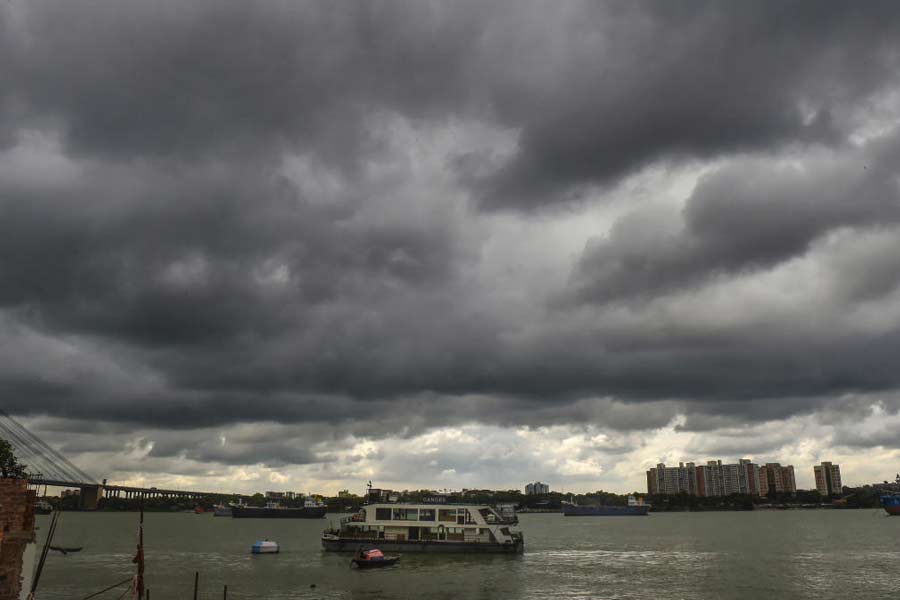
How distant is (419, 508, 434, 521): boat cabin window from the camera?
118 metres

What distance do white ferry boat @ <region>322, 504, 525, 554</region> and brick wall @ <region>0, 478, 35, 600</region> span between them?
84553mm

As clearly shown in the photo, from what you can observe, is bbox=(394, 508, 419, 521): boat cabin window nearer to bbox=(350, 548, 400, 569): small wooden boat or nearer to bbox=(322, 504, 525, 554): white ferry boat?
bbox=(322, 504, 525, 554): white ferry boat

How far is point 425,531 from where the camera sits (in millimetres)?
A: 116500

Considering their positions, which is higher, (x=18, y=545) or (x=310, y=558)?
(x=18, y=545)

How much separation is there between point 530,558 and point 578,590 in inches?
1459

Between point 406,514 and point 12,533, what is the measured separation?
89.0 meters

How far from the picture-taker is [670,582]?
3541 inches

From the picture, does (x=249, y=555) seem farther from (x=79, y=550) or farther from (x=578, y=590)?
(x=578, y=590)

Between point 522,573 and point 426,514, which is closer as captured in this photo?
point 522,573

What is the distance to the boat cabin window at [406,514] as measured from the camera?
118125mm

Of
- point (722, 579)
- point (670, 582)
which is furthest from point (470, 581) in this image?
point (722, 579)

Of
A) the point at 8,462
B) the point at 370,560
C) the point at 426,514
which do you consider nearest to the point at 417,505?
the point at 426,514

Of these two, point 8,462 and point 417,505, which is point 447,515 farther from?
point 8,462

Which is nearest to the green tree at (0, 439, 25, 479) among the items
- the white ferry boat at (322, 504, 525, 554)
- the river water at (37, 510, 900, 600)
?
the river water at (37, 510, 900, 600)
